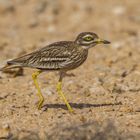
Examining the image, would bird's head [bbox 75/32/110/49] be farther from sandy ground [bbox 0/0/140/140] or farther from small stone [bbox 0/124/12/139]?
small stone [bbox 0/124/12/139]

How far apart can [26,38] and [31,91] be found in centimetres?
442

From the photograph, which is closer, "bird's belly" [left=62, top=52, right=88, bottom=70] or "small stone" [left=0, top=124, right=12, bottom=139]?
"small stone" [left=0, top=124, right=12, bottom=139]

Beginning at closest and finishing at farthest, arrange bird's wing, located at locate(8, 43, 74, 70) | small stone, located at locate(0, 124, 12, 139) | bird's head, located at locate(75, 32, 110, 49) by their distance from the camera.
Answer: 1. small stone, located at locate(0, 124, 12, 139)
2. bird's wing, located at locate(8, 43, 74, 70)
3. bird's head, located at locate(75, 32, 110, 49)

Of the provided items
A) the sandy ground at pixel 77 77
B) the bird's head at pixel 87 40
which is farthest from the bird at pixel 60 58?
the sandy ground at pixel 77 77

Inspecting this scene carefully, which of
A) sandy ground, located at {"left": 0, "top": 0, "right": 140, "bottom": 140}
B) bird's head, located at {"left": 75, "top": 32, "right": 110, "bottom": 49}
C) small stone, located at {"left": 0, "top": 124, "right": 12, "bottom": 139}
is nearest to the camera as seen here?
small stone, located at {"left": 0, "top": 124, "right": 12, "bottom": 139}

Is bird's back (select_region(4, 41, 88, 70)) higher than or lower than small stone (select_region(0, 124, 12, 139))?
higher

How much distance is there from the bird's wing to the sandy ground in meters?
0.58

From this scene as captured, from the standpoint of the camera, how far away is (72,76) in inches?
407

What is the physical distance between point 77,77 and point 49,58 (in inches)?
73.7

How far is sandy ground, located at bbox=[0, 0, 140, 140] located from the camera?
24.2ft

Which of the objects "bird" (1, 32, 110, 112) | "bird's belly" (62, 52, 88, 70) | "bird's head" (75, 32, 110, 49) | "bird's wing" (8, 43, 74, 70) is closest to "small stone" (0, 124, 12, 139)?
"bird" (1, 32, 110, 112)

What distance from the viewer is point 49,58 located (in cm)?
841

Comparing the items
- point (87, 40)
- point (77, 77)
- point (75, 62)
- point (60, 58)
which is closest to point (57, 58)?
point (60, 58)

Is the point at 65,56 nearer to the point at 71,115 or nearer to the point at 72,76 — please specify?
the point at 71,115
